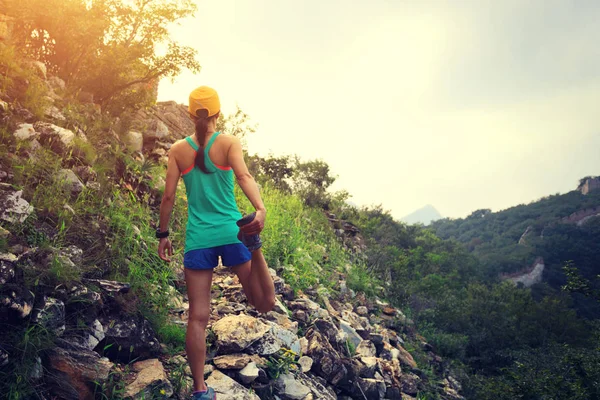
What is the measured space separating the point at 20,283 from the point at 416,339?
10.2 metres

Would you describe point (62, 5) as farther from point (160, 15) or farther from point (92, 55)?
point (160, 15)

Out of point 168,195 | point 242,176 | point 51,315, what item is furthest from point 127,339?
point 242,176

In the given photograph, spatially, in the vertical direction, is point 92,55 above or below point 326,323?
above

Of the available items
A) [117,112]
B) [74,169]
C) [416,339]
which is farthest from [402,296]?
[74,169]

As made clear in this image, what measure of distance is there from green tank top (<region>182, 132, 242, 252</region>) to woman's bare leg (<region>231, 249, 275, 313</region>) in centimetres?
25

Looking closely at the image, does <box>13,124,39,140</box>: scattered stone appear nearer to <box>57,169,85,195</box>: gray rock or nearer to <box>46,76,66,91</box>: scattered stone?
<box>57,169,85,195</box>: gray rock

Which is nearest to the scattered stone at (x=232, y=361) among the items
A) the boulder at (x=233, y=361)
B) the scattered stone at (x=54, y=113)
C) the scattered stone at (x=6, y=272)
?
the boulder at (x=233, y=361)

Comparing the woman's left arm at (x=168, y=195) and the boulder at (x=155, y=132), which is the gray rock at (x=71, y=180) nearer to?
the woman's left arm at (x=168, y=195)

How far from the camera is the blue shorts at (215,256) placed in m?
2.86

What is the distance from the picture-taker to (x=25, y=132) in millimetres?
5035

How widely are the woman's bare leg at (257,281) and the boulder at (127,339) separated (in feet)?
3.84

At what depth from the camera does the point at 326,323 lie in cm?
539

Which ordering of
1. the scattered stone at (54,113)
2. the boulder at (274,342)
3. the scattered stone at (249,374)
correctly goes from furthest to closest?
the scattered stone at (54,113) < the boulder at (274,342) < the scattered stone at (249,374)

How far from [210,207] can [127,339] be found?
1532mm
